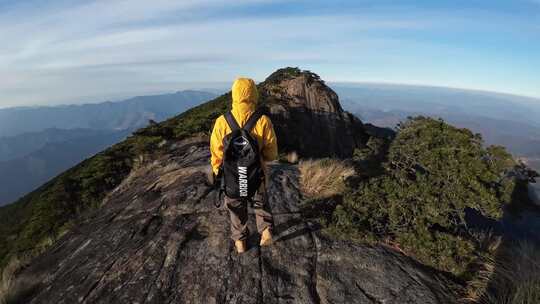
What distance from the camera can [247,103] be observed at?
5.62 metres

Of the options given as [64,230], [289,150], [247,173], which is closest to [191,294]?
[247,173]

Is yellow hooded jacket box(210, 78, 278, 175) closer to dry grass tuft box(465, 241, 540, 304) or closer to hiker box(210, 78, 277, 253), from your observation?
hiker box(210, 78, 277, 253)

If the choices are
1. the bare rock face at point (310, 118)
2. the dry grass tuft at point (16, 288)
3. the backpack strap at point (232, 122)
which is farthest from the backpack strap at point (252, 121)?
the bare rock face at point (310, 118)

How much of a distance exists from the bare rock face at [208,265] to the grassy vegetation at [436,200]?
1.18 feet

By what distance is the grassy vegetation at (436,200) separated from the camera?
5645 millimetres

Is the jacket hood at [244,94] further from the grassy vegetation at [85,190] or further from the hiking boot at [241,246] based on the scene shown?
the grassy vegetation at [85,190]

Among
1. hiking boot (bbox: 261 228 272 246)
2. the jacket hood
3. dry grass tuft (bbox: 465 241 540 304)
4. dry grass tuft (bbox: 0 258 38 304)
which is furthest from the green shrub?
dry grass tuft (bbox: 0 258 38 304)

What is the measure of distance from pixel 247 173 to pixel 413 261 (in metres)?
3.20

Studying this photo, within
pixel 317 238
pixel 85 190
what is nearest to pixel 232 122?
pixel 317 238

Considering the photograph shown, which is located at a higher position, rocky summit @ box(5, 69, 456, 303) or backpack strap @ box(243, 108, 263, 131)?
backpack strap @ box(243, 108, 263, 131)

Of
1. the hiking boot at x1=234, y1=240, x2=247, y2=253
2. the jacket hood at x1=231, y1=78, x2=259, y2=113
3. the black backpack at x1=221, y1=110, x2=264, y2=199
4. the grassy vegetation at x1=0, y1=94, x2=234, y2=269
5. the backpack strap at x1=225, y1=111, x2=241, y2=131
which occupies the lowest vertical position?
the grassy vegetation at x1=0, y1=94, x2=234, y2=269

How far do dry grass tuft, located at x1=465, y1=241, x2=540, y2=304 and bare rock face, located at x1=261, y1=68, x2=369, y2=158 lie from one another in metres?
9.41

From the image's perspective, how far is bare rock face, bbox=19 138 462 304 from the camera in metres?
4.95

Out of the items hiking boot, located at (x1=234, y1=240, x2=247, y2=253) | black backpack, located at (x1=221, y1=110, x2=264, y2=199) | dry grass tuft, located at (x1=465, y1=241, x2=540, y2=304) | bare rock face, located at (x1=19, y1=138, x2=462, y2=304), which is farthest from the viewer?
hiking boot, located at (x1=234, y1=240, x2=247, y2=253)
